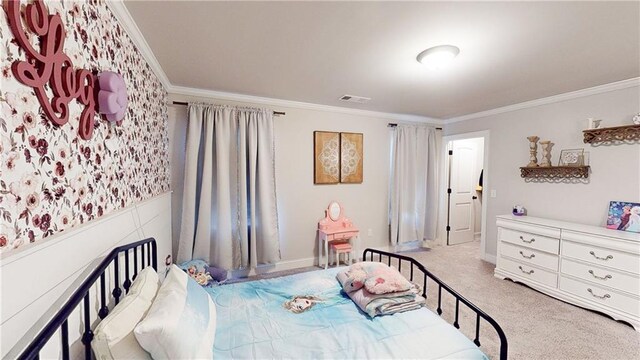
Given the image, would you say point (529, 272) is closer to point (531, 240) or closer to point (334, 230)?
point (531, 240)

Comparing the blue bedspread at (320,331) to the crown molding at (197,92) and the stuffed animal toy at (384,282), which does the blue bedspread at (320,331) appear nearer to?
the stuffed animal toy at (384,282)

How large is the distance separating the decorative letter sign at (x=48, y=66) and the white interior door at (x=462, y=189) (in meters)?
5.20

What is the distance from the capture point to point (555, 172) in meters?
3.13

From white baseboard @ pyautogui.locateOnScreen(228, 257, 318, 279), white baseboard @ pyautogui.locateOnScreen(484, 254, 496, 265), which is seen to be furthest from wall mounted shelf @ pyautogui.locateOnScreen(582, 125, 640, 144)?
white baseboard @ pyautogui.locateOnScreen(228, 257, 318, 279)

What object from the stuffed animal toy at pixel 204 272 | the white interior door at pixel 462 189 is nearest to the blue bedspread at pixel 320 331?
the stuffed animal toy at pixel 204 272

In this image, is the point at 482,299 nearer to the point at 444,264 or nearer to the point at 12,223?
the point at 444,264

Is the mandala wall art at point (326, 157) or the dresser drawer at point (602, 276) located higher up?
the mandala wall art at point (326, 157)

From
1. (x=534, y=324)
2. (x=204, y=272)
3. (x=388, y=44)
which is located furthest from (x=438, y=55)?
(x=204, y=272)

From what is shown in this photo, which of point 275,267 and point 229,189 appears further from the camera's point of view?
point 275,267

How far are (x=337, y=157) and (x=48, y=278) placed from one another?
3.35 meters

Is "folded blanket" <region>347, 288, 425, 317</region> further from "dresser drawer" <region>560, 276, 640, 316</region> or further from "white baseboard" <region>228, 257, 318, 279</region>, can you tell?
"dresser drawer" <region>560, 276, 640, 316</region>

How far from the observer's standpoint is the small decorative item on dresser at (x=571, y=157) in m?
2.95

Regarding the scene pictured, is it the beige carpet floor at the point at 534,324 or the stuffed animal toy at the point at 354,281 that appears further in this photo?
the beige carpet floor at the point at 534,324

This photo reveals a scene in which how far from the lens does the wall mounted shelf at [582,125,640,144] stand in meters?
2.54
